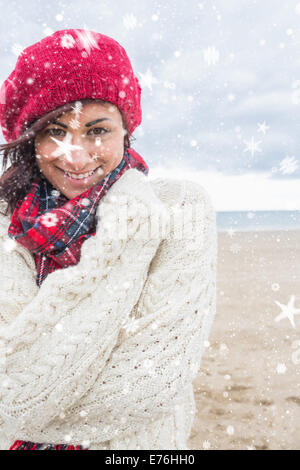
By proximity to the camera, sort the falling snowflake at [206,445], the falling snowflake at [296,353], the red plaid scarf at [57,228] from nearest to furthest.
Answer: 1. the red plaid scarf at [57,228]
2. the falling snowflake at [206,445]
3. the falling snowflake at [296,353]

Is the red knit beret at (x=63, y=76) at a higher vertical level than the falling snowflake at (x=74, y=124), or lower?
higher

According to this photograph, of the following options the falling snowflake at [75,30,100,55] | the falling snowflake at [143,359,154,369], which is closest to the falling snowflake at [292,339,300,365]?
the falling snowflake at [143,359,154,369]

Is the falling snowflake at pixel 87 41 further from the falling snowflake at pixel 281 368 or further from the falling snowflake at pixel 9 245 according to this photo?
the falling snowflake at pixel 281 368

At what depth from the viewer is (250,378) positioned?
435 cm

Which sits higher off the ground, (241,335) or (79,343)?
(79,343)

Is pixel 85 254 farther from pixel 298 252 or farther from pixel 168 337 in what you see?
pixel 298 252

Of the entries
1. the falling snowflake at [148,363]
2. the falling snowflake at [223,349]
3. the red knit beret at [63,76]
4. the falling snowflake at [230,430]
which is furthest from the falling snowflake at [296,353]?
the red knit beret at [63,76]

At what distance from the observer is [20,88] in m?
1.76

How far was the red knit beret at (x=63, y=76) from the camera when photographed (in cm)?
168

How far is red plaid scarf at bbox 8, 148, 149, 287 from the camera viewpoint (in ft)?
5.43

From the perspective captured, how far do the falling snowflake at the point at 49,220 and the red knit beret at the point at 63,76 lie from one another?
48 cm
